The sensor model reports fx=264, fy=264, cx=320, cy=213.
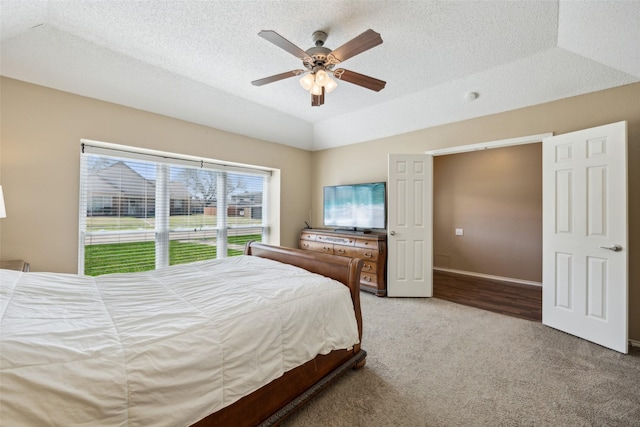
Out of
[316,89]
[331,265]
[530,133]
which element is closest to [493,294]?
[530,133]

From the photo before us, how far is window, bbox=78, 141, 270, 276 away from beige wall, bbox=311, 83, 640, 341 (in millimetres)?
1701

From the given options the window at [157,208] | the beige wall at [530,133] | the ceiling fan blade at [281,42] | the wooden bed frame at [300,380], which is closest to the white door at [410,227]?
the beige wall at [530,133]

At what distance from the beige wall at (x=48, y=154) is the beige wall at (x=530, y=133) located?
3009 mm

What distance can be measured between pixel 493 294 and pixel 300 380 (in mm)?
3643

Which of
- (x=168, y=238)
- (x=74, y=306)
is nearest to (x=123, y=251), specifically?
(x=168, y=238)

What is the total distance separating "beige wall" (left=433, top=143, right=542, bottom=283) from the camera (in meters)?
4.48

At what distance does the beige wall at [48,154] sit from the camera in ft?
8.11

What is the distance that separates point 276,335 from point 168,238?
298 cm

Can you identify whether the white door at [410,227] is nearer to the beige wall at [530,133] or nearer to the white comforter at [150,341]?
the beige wall at [530,133]

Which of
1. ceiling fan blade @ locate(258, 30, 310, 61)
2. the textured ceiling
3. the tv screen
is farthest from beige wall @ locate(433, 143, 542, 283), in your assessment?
ceiling fan blade @ locate(258, 30, 310, 61)

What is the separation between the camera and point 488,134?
3461mm

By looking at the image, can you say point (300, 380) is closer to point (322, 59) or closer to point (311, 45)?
point (322, 59)

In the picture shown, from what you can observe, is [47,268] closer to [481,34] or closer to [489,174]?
[481,34]

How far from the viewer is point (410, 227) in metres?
3.88
